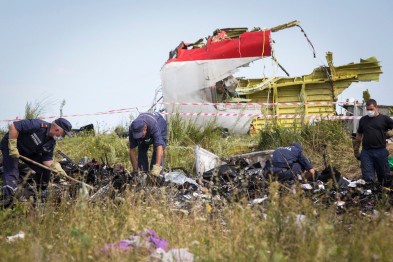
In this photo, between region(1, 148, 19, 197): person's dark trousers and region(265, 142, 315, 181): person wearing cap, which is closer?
region(1, 148, 19, 197): person's dark trousers

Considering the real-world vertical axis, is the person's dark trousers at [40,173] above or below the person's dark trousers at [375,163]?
above

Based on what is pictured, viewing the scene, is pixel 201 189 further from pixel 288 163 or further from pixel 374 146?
pixel 374 146

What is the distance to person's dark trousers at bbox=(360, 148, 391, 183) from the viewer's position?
848cm

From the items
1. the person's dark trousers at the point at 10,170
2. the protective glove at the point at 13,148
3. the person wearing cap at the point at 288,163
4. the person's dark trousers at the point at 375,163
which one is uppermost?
the protective glove at the point at 13,148

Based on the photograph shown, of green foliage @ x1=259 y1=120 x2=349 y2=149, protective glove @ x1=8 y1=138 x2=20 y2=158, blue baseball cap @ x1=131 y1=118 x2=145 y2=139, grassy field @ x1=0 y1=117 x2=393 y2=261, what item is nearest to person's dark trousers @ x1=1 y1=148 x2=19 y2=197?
protective glove @ x1=8 y1=138 x2=20 y2=158

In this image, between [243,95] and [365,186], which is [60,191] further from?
[243,95]

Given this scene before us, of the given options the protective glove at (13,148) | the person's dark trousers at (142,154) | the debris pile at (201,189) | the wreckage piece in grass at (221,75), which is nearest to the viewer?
the debris pile at (201,189)

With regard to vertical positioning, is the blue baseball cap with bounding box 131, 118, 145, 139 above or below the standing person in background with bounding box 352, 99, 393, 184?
above

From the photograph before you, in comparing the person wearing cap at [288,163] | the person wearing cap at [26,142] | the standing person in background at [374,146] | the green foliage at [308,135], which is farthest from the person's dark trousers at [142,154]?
the standing person in background at [374,146]

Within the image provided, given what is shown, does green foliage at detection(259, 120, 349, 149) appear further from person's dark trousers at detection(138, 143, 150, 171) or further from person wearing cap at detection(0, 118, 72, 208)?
person wearing cap at detection(0, 118, 72, 208)

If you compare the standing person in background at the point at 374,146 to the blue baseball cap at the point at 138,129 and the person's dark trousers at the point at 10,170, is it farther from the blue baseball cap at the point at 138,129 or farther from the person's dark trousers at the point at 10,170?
the person's dark trousers at the point at 10,170

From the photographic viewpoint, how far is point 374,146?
8531mm

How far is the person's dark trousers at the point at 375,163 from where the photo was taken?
848cm

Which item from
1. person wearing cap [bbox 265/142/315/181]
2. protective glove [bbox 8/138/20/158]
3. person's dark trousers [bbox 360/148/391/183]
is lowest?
person's dark trousers [bbox 360/148/391/183]
